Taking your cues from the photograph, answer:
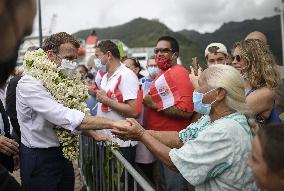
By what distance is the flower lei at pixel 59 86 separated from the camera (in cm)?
360

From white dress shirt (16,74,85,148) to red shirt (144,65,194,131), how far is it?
137cm

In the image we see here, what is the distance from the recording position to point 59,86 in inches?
143

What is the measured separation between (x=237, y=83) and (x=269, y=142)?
2.79 ft

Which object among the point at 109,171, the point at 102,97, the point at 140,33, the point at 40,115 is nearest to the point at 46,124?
the point at 40,115

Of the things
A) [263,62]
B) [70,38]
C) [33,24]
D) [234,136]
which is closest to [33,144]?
[70,38]

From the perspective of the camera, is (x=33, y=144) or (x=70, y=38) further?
(x=70, y=38)

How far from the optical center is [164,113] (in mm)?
4613

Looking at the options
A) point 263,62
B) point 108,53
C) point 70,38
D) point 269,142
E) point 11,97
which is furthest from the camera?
point 108,53

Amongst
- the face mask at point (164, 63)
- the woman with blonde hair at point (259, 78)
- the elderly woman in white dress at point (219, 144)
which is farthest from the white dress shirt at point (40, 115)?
the face mask at point (164, 63)

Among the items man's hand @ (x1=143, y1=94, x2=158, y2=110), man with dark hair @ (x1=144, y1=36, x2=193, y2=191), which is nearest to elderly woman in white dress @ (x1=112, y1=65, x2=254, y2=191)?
man with dark hair @ (x1=144, y1=36, x2=193, y2=191)

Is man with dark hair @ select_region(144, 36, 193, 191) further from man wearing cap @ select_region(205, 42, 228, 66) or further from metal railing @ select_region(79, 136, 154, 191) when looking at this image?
metal railing @ select_region(79, 136, 154, 191)

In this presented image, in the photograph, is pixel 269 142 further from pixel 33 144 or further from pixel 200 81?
pixel 33 144

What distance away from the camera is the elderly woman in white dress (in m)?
2.52

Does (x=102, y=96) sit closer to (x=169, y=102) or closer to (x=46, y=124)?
(x=169, y=102)
